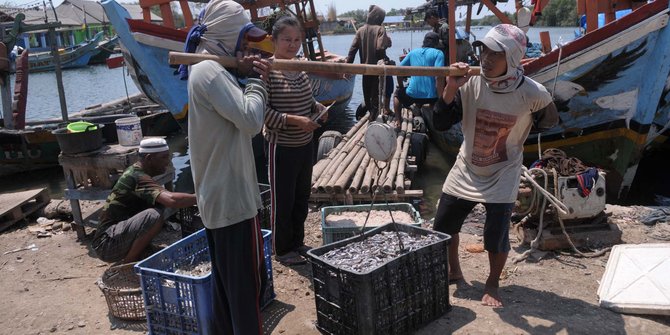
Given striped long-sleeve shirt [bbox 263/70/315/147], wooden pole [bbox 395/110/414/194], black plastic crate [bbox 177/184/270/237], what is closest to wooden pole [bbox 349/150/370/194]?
wooden pole [bbox 395/110/414/194]

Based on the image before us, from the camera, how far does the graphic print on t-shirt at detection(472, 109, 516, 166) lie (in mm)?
3262

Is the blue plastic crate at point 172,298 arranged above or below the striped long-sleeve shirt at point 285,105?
below

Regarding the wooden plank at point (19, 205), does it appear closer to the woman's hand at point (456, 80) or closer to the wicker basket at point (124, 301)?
the wicker basket at point (124, 301)

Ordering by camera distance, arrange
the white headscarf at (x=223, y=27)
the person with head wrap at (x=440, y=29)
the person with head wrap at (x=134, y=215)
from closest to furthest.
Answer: the white headscarf at (x=223, y=27), the person with head wrap at (x=134, y=215), the person with head wrap at (x=440, y=29)

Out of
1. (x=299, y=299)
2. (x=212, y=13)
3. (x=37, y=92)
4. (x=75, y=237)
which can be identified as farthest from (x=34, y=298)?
(x=37, y=92)

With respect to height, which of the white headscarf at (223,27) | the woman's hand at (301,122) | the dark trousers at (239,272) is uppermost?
the white headscarf at (223,27)

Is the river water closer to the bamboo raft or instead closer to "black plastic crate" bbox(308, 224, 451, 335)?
the bamboo raft

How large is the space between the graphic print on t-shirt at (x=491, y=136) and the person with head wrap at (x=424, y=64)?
409 centimetres

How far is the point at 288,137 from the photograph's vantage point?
3914 mm

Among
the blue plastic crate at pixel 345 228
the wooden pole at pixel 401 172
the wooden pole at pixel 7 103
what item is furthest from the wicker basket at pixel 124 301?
the wooden pole at pixel 7 103

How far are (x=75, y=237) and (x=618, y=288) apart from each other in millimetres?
4893

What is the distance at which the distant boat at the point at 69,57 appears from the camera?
3816cm

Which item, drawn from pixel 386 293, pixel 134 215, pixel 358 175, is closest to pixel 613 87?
pixel 358 175

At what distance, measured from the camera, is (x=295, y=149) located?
156 inches
